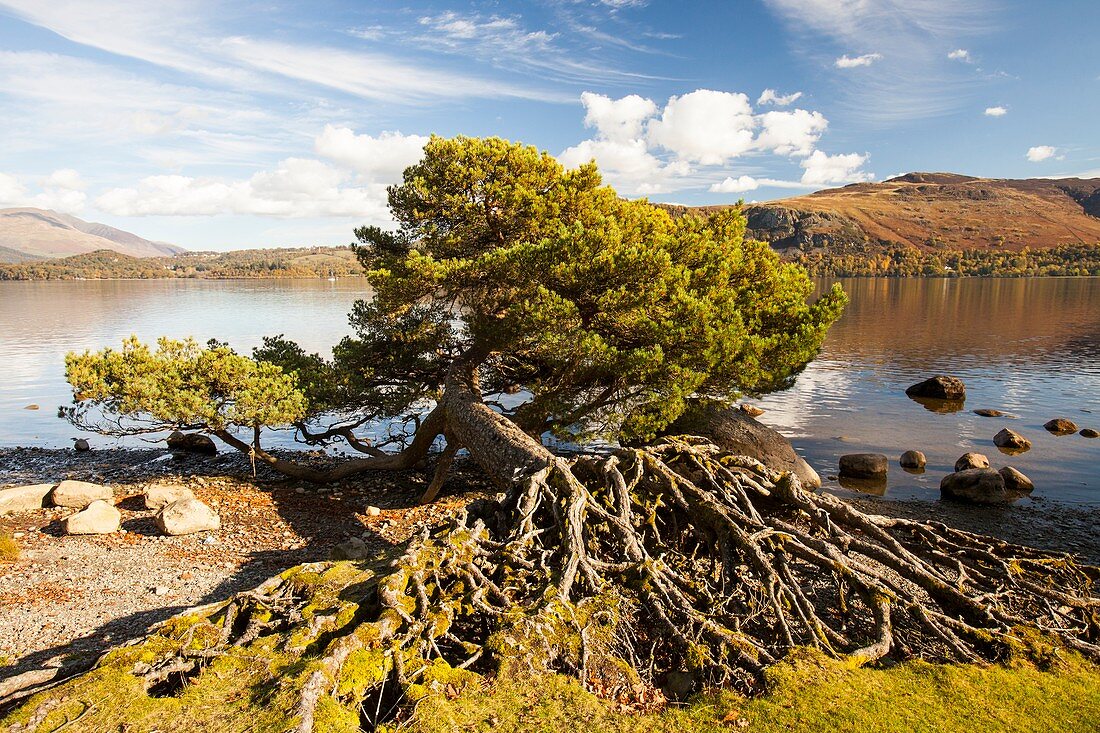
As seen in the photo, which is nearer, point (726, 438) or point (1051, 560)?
point (1051, 560)

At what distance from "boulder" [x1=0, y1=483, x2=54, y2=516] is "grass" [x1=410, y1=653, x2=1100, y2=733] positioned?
61.2 ft

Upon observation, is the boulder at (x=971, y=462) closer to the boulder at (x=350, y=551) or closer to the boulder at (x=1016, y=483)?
the boulder at (x=1016, y=483)

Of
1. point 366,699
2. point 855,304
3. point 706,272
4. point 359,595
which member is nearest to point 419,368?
point 706,272

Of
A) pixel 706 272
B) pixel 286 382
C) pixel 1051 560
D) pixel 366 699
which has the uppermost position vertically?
pixel 706 272

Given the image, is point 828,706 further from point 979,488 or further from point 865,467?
point 865,467

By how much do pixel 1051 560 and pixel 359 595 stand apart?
14.2 m

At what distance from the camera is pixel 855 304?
11700 centimetres

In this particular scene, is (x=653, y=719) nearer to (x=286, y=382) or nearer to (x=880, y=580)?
(x=880, y=580)

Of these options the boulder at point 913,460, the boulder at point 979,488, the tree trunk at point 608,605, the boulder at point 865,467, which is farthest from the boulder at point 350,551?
the boulder at point 913,460

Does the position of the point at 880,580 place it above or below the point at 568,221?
below

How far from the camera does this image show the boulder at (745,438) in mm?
23203

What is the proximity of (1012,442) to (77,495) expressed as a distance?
3882 centimetres

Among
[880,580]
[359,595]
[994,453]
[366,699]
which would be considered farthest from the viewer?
[994,453]

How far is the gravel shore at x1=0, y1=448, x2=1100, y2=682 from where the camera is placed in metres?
11.1
